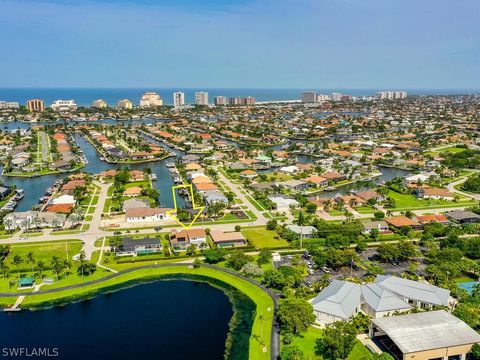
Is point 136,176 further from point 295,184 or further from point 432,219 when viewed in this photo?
point 432,219

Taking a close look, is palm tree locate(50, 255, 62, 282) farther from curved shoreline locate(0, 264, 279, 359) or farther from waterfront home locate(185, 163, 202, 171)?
waterfront home locate(185, 163, 202, 171)

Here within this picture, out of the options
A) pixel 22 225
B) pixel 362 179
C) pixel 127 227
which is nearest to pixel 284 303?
pixel 127 227

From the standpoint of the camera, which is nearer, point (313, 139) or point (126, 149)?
→ point (126, 149)

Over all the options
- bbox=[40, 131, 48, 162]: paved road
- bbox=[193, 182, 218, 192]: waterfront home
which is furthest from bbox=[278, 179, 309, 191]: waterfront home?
bbox=[40, 131, 48, 162]: paved road

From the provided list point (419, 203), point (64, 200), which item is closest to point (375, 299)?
point (419, 203)

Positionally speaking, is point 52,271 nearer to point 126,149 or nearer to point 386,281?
point 386,281
